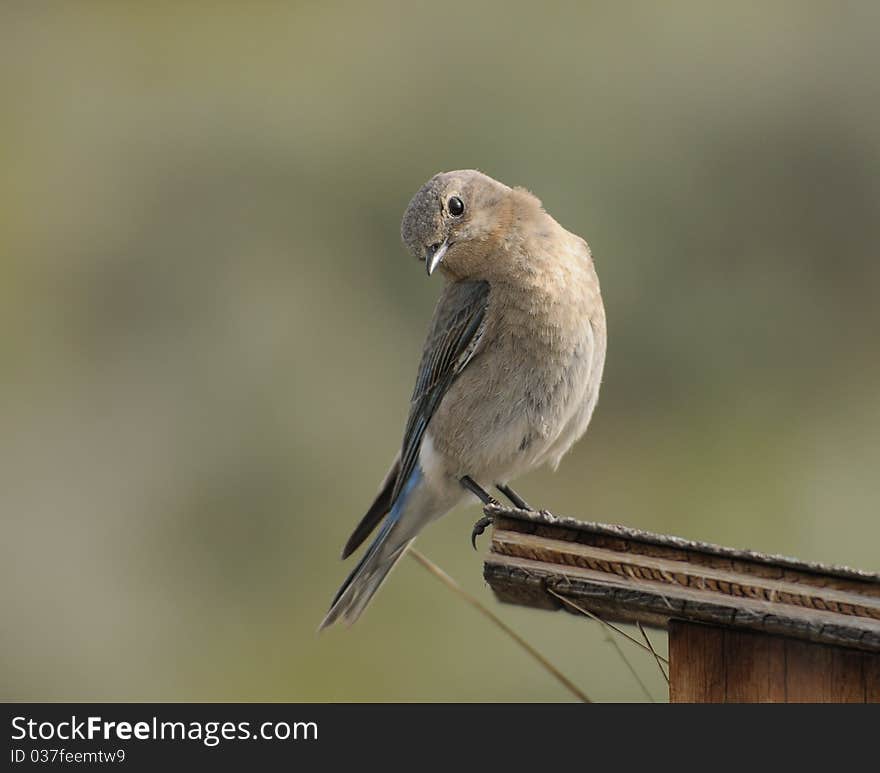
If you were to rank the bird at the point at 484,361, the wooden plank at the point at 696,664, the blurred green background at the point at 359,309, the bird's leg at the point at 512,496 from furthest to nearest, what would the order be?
the blurred green background at the point at 359,309 < the bird's leg at the point at 512,496 < the bird at the point at 484,361 < the wooden plank at the point at 696,664

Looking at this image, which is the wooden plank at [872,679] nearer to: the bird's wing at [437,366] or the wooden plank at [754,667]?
the wooden plank at [754,667]

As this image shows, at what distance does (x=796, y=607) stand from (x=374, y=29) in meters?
7.94

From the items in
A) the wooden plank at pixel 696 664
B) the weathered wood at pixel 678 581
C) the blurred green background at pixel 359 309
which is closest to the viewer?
the weathered wood at pixel 678 581

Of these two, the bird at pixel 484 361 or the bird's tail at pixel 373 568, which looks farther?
the bird's tail at pixel 373 568

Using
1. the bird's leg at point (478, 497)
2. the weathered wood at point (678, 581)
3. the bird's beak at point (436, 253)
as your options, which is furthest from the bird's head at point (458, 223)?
the weathered wood at point (678, 581)

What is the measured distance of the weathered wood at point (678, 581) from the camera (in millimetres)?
3783

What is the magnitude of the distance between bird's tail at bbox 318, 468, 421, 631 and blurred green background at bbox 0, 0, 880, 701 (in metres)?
1.38

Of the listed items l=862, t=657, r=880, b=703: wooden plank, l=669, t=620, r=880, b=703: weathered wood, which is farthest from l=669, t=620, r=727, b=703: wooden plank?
l=862, t=657, r=880, b=703: wooden plank

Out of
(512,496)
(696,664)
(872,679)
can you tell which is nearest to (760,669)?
(696,664)

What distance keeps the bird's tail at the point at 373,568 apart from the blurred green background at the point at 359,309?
1382 millimetres

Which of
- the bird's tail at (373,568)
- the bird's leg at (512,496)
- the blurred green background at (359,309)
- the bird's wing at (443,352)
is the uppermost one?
the blurred green background at (359,309)

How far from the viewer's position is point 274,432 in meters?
8.99
